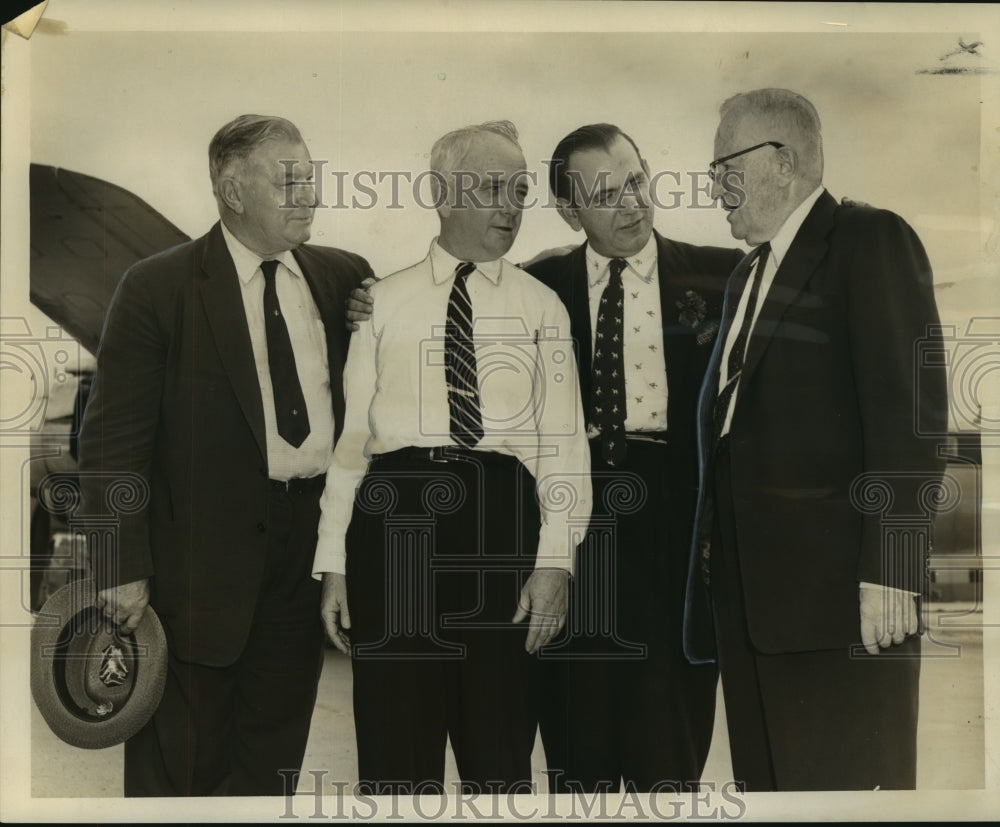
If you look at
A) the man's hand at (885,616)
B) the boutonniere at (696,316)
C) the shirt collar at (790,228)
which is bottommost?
the man's hand at (885,616)

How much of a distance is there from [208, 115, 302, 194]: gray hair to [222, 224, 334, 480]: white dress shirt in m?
0.22

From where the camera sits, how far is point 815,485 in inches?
149

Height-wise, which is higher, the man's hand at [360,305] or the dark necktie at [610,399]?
the man's hand at [360,305]

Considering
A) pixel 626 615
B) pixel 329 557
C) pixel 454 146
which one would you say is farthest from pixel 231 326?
pixel 626 615

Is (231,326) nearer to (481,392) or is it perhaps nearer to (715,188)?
(481,392)

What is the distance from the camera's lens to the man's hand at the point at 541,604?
3.79 m

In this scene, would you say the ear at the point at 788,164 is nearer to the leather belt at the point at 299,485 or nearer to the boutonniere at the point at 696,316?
the boutonniere at the point at 696,316

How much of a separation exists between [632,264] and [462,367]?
0.69 metres

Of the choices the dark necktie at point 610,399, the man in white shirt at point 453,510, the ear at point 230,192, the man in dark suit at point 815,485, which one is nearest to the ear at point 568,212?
the man in white shirt at point 453,510

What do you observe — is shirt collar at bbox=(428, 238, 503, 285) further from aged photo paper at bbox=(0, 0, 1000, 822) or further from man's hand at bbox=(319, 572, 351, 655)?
man's hand at bbox=(319, 572, 351, 655)

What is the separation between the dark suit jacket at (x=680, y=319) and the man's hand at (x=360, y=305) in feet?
1.85

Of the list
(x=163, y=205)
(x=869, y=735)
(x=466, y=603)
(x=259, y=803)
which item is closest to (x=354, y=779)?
(x=259, y=803)

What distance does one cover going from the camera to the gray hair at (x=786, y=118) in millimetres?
3867

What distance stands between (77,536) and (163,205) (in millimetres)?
1183
